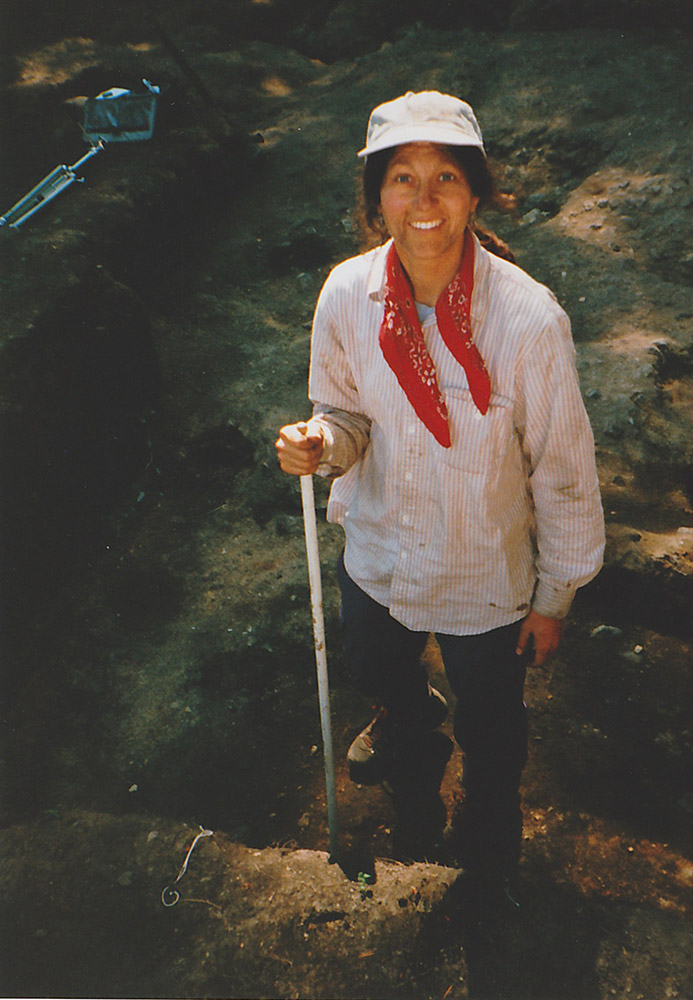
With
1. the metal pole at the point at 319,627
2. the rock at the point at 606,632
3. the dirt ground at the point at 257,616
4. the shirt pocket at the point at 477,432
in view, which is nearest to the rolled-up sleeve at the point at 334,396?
the metal pole at the point at 319,627

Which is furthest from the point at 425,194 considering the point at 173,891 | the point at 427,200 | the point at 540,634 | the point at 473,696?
the point at 173,891

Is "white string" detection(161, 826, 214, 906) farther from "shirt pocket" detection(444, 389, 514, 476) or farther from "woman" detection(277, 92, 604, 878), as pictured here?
"shirt pocket" detection(444, 389, 514, 476)

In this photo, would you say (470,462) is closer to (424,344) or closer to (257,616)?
(424,344)

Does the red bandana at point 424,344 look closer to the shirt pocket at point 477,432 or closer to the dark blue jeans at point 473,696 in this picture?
the shirt pocket at point 477,432

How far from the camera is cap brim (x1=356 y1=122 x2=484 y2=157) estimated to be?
1.48 m

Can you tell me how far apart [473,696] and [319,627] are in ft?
1.72

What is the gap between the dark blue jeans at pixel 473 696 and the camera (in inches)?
79.1

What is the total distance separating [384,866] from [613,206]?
16.6 ft

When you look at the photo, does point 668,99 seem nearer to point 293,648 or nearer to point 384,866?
point 293,648

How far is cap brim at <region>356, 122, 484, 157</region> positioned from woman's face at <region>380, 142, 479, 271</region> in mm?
43

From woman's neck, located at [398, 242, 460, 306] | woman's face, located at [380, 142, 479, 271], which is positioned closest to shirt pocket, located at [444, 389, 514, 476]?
woman's neck, located at [398, 242, 460, 306]

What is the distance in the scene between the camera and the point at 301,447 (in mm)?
1780

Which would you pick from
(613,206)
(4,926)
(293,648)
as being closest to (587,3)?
(613,206)

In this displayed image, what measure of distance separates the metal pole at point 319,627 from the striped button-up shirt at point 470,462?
13 cm
